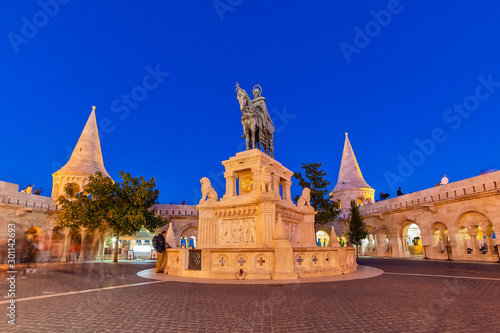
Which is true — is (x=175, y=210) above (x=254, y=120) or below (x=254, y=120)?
below

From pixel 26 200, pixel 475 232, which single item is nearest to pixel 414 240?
pixel 475 232

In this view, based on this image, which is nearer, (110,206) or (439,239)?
(110,206)

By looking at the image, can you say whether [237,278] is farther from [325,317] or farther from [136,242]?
[136,242]

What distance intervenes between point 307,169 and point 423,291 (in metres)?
21.3

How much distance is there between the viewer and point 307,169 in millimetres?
27750

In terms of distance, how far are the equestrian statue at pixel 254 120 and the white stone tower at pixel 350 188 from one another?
2758 cm

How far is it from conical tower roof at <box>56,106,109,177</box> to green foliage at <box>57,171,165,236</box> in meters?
8.35

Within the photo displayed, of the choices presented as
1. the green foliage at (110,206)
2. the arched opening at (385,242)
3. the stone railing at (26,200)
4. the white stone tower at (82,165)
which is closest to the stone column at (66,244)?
the stone railing at (26,200)

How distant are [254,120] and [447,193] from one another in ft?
63.3

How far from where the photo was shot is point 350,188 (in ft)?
134

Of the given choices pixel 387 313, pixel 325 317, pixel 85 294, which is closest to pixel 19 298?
pixel 85 294

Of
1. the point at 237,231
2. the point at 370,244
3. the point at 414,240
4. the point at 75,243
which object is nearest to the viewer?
the point at 237,231

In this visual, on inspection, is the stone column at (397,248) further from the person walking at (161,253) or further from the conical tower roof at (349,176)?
the person walking at (161,253)

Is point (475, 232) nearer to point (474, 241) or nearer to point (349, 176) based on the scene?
point (474, 241)
